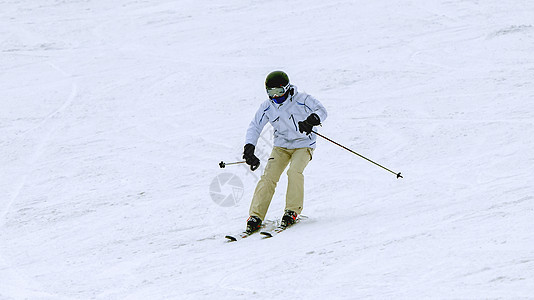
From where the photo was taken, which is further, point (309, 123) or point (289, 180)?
point (289, 180)

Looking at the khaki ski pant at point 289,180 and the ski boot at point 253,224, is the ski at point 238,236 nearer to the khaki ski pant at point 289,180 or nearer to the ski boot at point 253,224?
the ski boot at point 253,224

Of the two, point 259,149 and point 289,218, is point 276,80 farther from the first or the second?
point 259,149

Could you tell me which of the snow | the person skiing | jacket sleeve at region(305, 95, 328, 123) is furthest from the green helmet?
the snow

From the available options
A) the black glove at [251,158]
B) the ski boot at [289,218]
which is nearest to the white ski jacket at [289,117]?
the black glove at [251,158]

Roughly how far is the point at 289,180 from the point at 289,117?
23.8 inches

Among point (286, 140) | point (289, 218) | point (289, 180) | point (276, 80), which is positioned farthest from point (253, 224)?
point (276, 80)

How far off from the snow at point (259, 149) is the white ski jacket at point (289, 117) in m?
0.87

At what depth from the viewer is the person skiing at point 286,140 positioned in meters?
6.38

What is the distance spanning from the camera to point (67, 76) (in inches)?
573

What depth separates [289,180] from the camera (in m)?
6.54

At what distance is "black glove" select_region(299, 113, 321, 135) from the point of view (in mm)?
6211

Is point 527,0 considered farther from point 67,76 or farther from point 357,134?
point 67,76

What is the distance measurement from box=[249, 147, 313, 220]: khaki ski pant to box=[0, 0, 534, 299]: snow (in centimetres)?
41

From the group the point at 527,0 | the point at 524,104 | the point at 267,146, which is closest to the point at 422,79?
the point at 524,104
